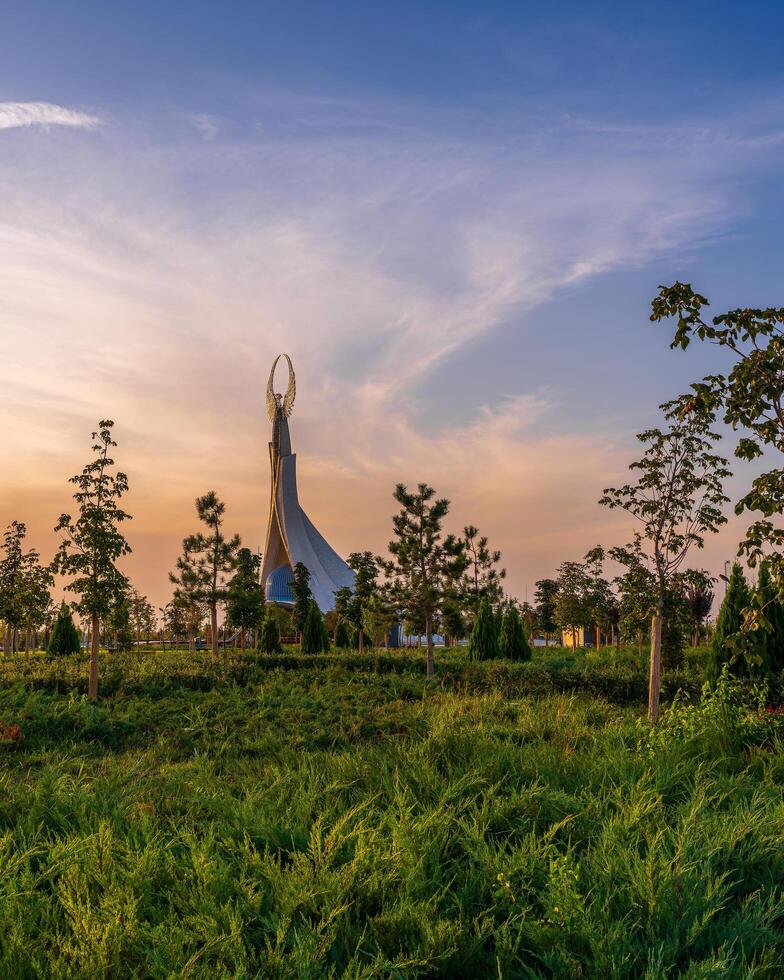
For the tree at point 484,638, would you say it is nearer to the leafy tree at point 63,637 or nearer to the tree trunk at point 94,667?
the tree trunk at point 94,667

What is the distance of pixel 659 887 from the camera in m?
3.57

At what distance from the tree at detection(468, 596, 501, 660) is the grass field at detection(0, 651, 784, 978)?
1698 centimetres

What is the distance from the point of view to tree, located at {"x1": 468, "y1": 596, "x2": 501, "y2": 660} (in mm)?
25031

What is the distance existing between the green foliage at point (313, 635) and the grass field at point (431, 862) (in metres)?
21.5

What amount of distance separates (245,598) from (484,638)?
36.6 feet

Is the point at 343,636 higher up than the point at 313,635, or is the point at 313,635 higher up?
the point at 313,635

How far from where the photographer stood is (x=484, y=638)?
2517 centimetres

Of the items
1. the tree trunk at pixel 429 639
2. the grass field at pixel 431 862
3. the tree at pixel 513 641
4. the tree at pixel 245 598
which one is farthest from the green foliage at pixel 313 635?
the grass field at pixel 431 862

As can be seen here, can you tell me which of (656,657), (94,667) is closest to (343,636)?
(94,667)

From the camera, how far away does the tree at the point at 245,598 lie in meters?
30.5

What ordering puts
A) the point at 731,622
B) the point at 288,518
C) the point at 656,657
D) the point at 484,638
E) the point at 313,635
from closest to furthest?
the point at 656,657 → the point at 731,622 → the point at 484,638 → the point at 313,635 → the point at 288,518

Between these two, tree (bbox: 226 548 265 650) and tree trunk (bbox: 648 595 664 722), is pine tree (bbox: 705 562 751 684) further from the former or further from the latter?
tree (bbox: 226 548 265 650)

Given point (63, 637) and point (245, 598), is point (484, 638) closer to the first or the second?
point (245, 598)

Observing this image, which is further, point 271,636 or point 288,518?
point 288,518
